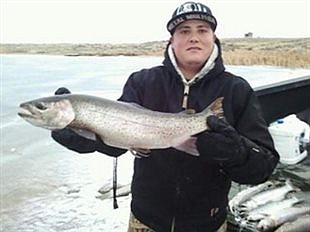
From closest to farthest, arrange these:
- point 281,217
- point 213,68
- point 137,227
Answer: point 213,68
point 137,227
point 281,217

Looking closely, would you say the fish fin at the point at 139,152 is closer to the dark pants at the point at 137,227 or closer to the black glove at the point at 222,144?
the black glove at the point at 222,144

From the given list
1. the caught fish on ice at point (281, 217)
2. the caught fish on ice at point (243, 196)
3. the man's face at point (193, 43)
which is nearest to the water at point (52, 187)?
the caught fish on ice at point (243, 196)

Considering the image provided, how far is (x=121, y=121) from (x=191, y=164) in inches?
18.2

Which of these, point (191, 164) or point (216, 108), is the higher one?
point (216, 108)

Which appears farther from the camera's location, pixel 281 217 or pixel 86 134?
pixel 281 217

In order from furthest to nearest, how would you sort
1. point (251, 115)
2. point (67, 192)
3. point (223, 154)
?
1. point (67, 192)
2. point (251, 115)
3. point (223, 154)

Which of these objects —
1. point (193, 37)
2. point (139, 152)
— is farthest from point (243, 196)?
point (193, 37)

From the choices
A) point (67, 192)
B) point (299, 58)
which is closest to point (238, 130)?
point (67, 192)

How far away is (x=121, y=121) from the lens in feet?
9.21

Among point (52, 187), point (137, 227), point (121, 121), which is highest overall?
point (121, 121)

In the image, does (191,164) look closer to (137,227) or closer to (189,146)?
(189,146)

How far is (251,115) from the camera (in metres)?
2.83

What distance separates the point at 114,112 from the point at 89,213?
4.48 m

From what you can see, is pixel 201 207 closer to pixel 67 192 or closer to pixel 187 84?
pixel 187 84
